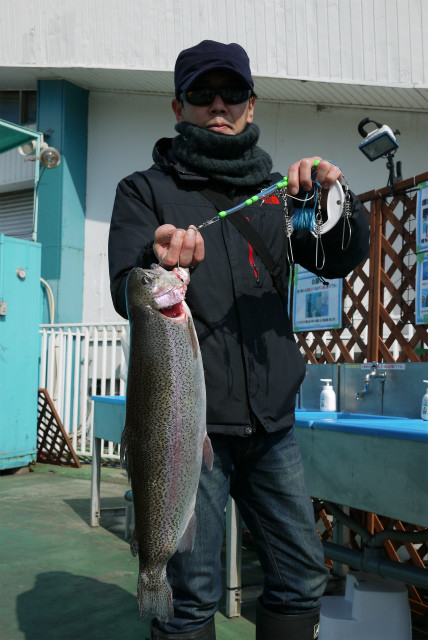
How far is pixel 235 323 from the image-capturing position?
202cm

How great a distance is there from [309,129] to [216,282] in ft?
33.1

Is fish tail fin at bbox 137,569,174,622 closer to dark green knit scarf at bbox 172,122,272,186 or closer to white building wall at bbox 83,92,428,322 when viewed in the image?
dark green knit scarf at bbox 172,122,272,186

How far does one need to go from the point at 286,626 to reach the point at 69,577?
2562 mm

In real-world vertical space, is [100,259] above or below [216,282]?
above

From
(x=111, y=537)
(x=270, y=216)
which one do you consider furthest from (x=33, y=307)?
(x=270, y=216)

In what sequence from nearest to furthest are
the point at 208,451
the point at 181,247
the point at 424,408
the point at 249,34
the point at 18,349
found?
the point at 181,247
the point at 208,451
the point at 424,408
the point at 18,349
the point at 249,34

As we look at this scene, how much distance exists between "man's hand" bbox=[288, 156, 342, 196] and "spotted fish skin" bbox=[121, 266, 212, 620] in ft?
1.63

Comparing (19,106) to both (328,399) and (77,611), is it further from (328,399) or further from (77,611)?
(77,611)

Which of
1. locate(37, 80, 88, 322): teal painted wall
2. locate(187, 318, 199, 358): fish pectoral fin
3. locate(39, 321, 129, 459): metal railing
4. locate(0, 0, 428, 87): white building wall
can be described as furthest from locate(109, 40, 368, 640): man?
locate(37, 80, 88, 322): teal painted wall

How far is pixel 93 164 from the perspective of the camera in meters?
12.2

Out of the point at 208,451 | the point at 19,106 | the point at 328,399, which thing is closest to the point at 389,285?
the point at 328,399

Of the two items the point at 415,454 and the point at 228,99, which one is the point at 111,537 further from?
the point at 228,99

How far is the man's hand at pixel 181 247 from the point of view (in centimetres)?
166

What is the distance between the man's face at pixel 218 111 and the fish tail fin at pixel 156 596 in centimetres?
140
